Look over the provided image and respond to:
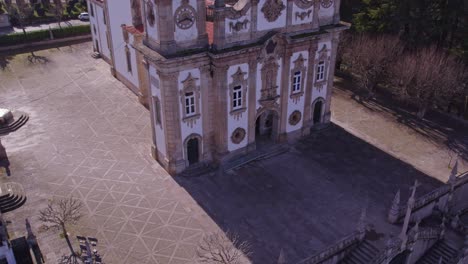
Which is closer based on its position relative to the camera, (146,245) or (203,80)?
(146,245)

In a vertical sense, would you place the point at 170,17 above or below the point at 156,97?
above

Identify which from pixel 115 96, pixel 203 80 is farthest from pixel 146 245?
pixel 115 96

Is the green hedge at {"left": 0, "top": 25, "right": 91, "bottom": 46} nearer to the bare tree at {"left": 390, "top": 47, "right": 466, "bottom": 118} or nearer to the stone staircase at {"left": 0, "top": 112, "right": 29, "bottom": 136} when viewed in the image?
the stone staircase at {"left": 0, "top": 112, "right": 29, "bottom": 136}

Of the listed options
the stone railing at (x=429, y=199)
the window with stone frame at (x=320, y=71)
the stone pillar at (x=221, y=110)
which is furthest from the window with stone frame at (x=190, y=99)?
the stone railing at (x=429, y=199)

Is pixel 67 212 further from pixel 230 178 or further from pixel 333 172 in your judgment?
pixel 333 172

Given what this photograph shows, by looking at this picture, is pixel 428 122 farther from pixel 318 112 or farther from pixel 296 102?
pixel 296 102

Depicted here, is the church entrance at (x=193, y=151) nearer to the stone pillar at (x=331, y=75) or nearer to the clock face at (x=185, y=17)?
the clock face at (x=185, y=17)
